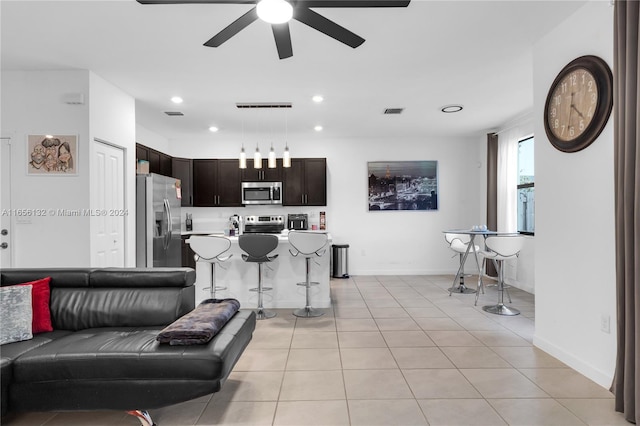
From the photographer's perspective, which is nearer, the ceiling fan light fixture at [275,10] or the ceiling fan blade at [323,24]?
the ceiling fan light fixture at [275,10]

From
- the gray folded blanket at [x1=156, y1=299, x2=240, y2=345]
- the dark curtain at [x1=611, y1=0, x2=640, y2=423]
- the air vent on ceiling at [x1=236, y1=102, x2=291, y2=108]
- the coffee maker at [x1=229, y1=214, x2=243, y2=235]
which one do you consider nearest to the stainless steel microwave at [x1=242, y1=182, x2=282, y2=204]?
the coffee maker at [x1=229, y1=214, x2=243, y2=235]

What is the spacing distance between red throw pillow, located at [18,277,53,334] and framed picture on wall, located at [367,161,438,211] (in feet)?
18.7

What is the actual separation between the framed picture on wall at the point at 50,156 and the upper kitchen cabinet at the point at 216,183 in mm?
3263

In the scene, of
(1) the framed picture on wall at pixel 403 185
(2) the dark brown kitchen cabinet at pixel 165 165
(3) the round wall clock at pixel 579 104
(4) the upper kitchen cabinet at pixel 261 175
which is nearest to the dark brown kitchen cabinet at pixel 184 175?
(2) the dark brown kitchen cabinet at pixel 165 165

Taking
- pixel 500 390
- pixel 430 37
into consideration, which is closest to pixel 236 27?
pixel 430 37

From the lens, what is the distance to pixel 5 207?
12.9ft

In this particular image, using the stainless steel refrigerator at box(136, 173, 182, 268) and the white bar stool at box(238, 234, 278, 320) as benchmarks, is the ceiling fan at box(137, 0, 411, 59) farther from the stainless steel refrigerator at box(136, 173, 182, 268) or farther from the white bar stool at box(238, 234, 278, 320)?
the stainless steel refrigerator at box(136, 173, 182, 268)

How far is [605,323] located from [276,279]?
3.47m

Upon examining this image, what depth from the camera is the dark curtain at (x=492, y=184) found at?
6652 mm

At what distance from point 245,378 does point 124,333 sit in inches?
36.7

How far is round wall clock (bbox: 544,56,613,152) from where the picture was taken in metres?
2.62

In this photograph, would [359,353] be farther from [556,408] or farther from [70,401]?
[70,401]

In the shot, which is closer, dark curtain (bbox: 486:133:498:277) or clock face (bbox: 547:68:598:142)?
clock face (bbox: 547:68:598:142)

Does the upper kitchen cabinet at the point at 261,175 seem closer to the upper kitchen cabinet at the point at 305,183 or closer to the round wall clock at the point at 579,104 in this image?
the upper kitchen cabinet at the point at 305,183
